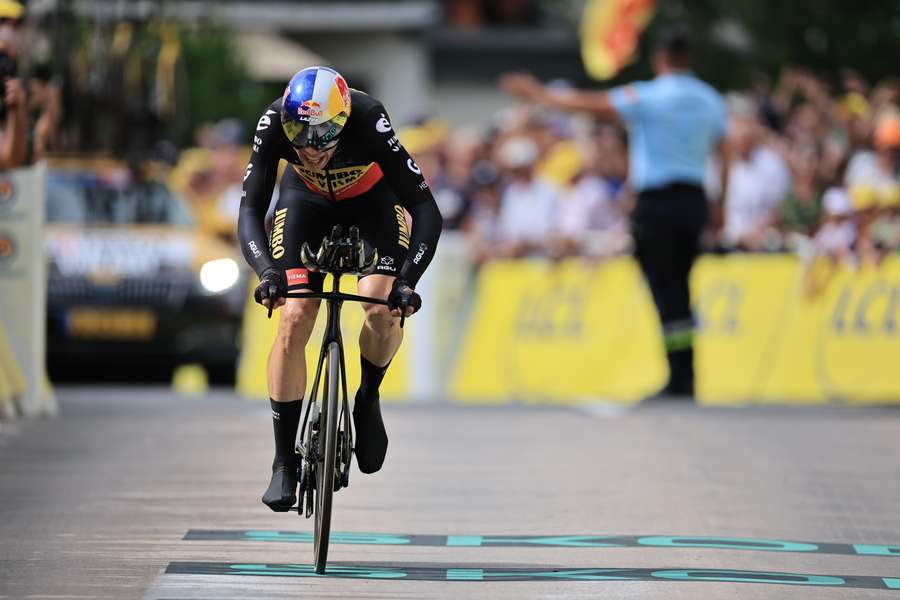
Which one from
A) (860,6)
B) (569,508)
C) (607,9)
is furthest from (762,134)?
(569,508)

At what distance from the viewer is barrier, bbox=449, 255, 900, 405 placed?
15.8m

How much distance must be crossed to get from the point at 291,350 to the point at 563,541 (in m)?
1.38

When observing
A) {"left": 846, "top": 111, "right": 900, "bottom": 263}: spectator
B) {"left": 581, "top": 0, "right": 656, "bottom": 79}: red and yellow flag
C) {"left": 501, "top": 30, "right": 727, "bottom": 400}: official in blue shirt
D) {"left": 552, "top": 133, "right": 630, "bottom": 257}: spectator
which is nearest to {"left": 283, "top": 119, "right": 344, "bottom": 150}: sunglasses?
{"left": 501, "top": 30, "right": 727, "bottom": 400}: official in blue shirt

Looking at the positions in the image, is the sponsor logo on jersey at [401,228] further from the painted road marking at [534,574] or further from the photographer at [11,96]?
the photographer at [11,96]

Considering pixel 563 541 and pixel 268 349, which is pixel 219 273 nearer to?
pixel 563 541

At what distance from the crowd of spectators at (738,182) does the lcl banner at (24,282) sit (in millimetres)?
4874

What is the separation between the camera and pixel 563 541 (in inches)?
339

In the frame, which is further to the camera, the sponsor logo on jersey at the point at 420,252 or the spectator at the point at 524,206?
the spectator at the point at 524,206

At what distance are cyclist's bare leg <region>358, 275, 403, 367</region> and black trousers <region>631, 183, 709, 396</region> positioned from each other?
6.18m

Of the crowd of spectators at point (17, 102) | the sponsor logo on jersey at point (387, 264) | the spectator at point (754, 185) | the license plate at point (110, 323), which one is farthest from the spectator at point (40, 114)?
the spectator at point (754, 185)

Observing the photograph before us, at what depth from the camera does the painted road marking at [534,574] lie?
300 inches

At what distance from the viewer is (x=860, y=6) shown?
24.5m

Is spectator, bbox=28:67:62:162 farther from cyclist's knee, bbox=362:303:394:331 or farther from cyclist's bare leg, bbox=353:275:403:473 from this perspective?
cyclist's knee, bbox=362:303:394:331

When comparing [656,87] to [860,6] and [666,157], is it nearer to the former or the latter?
[666,157]
